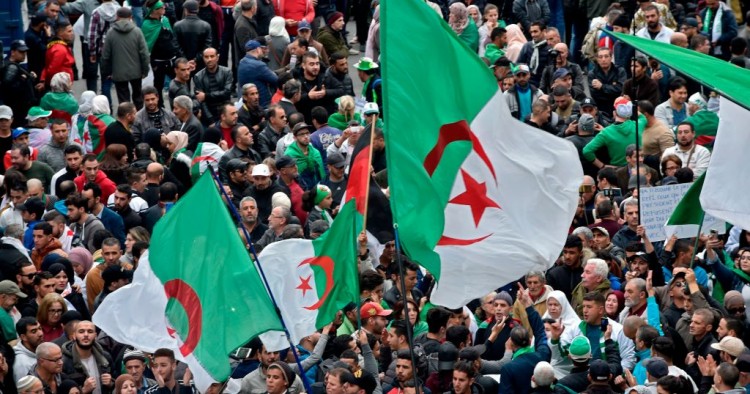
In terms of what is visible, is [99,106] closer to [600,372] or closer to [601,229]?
[601,229]

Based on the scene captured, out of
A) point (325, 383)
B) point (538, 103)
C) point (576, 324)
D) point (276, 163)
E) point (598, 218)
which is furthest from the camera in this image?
point (538, 103)

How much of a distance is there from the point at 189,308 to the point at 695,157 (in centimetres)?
770

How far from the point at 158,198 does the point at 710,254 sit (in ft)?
18.3

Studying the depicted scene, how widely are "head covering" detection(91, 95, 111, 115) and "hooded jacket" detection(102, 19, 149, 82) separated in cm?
186

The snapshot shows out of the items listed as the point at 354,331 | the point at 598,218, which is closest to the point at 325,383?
the point at 354,331

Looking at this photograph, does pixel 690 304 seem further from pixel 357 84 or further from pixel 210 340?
pixel 357 84

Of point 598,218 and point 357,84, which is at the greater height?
point 598,218

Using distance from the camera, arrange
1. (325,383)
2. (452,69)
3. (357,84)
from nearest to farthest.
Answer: (452,69) < (325,383) < (357,84)

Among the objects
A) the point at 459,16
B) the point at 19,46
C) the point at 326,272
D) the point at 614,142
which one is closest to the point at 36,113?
the point at 19,46

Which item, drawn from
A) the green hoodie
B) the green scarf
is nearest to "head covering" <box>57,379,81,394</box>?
the green hoodie

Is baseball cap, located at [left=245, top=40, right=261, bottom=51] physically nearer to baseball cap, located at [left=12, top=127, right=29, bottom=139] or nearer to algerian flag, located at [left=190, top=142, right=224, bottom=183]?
algerian flag, located at [left=190, top=142, right=224, bottom=183]

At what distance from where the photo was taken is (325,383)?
1340cm

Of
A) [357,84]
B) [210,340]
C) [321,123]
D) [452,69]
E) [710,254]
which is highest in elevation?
[452,69]

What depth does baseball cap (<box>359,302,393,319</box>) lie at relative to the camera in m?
14.5
